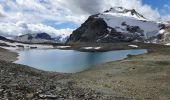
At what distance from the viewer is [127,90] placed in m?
39.7

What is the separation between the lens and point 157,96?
119 feet

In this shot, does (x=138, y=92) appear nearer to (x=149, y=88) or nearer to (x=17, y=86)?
(x=149, y=88)

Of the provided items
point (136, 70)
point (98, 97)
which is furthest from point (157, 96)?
point (136, 70)

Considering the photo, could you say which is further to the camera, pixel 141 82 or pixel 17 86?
pixel 141 82

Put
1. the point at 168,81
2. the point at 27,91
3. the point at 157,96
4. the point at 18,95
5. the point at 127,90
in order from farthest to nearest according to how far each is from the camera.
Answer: the point at 168,81 < the point at 127,90 < the point at 157,96 < the point at 27,91 < the point at 18,95

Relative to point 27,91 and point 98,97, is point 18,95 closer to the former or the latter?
point 27,91

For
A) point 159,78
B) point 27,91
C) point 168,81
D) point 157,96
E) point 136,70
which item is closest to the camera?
point 27,91

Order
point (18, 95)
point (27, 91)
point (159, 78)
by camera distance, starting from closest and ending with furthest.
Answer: point (18, 95) → point (27, 91) → point (159, 78)

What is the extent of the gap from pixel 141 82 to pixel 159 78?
398 cm

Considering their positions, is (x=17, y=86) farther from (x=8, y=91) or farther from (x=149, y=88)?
(x=149, y=88)

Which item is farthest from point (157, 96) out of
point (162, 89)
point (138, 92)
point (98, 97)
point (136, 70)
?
point (136, 70)

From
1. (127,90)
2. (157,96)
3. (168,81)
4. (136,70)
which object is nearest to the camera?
(157,96)

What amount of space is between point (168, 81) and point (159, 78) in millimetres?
3149

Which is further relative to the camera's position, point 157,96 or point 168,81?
point 168,81
